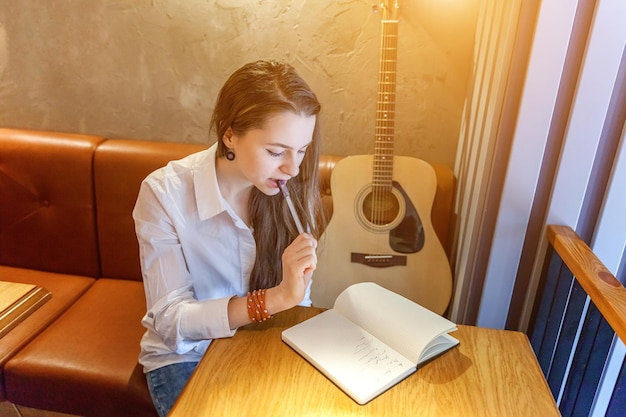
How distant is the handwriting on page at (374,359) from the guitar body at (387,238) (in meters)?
0.67

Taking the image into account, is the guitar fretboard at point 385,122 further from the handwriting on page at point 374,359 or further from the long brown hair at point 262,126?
the handwriting on page at point 374,359

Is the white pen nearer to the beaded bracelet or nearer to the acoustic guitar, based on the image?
the beaded bracelet

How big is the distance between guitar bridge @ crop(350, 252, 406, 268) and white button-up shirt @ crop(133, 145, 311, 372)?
1.62 feet

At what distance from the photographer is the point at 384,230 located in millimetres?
1654

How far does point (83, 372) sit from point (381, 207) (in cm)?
100

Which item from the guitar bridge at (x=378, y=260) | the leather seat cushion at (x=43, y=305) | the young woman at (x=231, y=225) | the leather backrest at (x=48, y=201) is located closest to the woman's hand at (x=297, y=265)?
the young woman at (x=231, y=225)

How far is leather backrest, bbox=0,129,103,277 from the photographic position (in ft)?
5.74

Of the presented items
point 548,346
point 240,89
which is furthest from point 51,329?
point 548,346

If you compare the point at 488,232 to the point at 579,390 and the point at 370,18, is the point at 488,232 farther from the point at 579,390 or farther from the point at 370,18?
the point at 370,18

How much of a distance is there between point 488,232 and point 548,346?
13.4 inches

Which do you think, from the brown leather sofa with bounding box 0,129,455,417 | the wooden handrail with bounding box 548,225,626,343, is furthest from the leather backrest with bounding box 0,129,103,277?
the wooden handrail with bounding box 548,225,626,343

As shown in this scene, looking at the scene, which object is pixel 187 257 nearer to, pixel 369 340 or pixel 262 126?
pixel 262 126

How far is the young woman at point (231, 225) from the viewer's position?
1.05m

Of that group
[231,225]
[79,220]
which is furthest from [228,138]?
[79,220]
